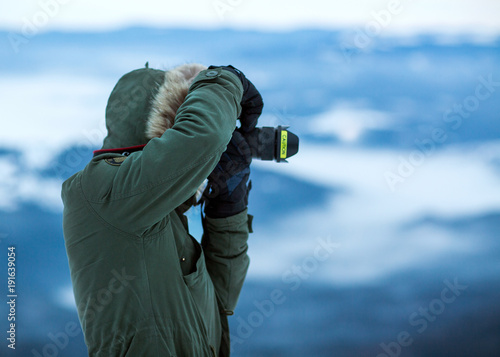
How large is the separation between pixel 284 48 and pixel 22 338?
4.63ft

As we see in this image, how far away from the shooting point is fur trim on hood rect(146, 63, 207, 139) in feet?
2.37

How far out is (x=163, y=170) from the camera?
613 mm

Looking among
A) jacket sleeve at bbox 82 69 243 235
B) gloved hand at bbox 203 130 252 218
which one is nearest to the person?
jacket sleeve at bbox 82 69 243 235

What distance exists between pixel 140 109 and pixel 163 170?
0.16m

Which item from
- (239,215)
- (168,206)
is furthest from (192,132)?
(239,215)

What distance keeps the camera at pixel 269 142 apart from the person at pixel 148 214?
0.45 ft

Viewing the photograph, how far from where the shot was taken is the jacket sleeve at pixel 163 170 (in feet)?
2.02

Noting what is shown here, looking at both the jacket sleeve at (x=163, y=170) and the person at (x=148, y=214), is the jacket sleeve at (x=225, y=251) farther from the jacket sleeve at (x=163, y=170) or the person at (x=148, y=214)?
the jacket sleeve at (x=163, y=170)

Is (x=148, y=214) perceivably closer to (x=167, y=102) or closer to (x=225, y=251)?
(x=167, y=102)

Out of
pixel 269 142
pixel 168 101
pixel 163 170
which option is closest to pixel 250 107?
pixel 269 142

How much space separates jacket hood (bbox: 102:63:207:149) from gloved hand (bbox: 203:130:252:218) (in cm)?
17

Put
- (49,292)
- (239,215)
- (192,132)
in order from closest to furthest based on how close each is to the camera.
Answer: (192,132) → (239,215) → (49,292)

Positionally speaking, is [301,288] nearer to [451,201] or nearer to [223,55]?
[451,201]

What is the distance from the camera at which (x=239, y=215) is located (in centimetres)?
94
